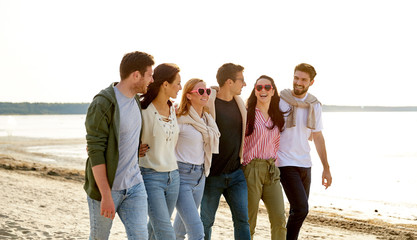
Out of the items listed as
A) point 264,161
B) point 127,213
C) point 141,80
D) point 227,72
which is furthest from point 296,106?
point 127,213

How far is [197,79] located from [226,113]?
0.48m

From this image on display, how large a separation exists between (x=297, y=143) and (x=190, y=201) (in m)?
1.51

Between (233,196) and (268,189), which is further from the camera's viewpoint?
(268,189)

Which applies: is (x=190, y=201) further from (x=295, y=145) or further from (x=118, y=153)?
(x=295, y=145)

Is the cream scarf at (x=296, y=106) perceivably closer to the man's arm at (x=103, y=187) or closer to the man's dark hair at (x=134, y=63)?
the man's dark hair at (x=134, y=63)

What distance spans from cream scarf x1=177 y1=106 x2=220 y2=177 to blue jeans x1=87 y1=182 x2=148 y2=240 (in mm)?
1000

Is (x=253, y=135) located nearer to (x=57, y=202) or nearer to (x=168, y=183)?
(x=168, y=183)

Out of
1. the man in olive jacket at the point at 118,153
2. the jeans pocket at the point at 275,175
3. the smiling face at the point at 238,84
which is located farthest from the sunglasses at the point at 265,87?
the man in olive jacket at the point at 118,153

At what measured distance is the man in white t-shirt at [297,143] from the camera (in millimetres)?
5250

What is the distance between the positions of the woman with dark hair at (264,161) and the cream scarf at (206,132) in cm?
56

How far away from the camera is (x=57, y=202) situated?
33.0 feet

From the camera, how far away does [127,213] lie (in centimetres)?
369

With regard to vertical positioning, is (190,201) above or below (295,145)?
below

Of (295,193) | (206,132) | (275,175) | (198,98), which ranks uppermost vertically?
(198,98)
